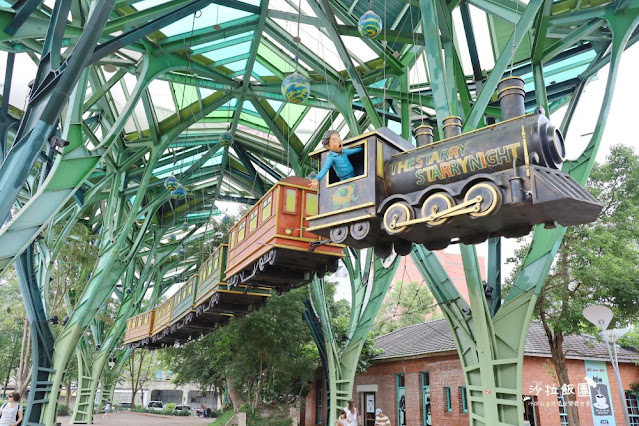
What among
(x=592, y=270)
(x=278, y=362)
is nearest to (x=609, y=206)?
(x=592, y=270)

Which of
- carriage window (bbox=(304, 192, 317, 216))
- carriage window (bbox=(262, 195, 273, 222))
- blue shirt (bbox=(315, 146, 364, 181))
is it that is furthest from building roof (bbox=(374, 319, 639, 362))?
blue shirt (bbox=(315, 146, 364, 181))

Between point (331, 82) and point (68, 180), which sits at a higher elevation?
point (331, 82)

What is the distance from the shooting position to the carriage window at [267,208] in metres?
10.7

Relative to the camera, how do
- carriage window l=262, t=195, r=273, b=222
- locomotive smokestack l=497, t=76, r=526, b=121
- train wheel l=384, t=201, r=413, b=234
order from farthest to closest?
1. carriage window l=262, t=195, r=273, b=222
2. train wheel l=384, t=201, r=413, b=234
3. locomotive smokestack l=497, t=76, r=526, b=121

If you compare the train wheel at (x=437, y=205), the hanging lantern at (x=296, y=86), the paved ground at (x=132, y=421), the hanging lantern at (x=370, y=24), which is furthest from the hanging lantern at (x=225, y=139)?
the paved ground at (x=132, y=421)

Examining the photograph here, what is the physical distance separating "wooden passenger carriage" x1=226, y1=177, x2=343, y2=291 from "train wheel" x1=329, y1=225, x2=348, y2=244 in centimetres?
185

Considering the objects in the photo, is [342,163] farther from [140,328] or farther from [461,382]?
[140,328]

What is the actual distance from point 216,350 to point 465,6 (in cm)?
1837

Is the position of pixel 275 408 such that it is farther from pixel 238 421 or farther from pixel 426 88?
pixel 426 88

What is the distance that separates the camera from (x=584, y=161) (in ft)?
35.6

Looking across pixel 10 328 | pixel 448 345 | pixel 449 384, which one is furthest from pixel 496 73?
pixel 10 328

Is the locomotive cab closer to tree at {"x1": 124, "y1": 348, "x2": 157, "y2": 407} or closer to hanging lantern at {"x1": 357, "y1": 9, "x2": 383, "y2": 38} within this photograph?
hanging lantern at {"x1": 357, "y1": 9, "x2": 383, "y2": 38}

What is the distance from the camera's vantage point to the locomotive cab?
269 inches

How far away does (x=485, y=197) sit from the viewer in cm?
561
